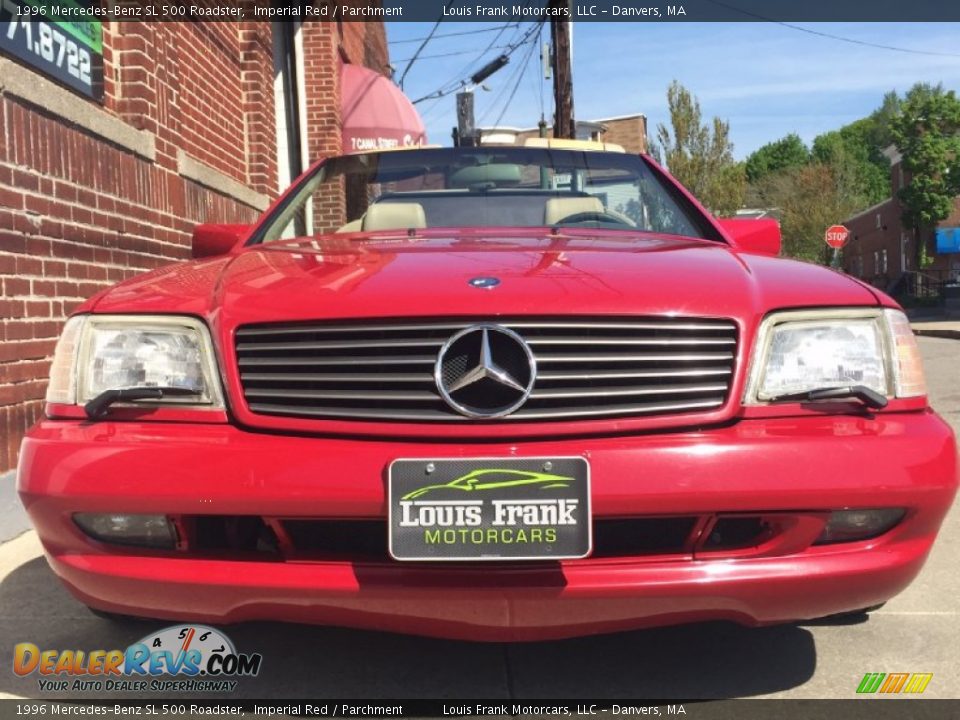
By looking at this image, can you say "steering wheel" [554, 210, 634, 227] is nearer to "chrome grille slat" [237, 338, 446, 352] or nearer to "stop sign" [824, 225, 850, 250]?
"chrome grille slat" [237, 338, 446, 352]

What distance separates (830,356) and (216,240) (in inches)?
79.1

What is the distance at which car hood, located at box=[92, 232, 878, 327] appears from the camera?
84.3 inches

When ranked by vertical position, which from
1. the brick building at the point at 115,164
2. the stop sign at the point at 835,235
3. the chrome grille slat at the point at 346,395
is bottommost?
the chrome grille slat at the point at 346,395

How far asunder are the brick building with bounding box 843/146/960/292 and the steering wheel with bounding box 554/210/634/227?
36.2 meters

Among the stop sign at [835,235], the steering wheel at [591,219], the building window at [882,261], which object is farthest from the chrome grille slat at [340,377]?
the building window at [882,261]

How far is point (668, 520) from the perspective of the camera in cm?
211

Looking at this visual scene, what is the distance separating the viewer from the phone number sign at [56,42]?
442cm

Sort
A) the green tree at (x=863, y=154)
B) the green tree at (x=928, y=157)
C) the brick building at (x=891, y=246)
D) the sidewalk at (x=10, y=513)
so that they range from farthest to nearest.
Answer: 1. the green tree at (x=863, y=154)
2. the brick building at (x=891, y=246)
3. the green tree at (x=928, y=157)
4. the sidewalk at (x=10, y=513)

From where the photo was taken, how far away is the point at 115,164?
528 cm

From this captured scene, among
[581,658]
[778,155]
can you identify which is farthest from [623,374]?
[778,155]

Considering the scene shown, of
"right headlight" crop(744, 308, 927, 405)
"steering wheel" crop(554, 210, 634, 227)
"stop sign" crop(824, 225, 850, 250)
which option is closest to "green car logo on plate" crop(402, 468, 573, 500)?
"right headlight" crop(744, 308, 927, 405)

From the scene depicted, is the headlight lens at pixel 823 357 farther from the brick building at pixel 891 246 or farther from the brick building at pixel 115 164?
the brick building at pixel 891 246

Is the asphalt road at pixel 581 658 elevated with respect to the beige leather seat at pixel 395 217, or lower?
lower

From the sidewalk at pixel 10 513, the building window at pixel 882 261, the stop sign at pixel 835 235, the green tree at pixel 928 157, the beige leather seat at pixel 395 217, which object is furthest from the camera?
the building window at pixel 882 261
